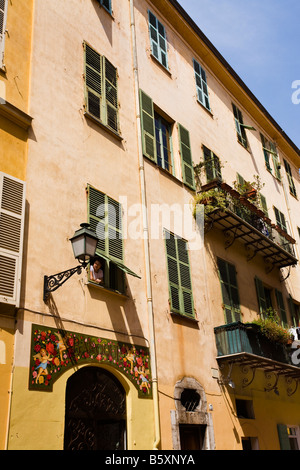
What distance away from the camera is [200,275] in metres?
12.5

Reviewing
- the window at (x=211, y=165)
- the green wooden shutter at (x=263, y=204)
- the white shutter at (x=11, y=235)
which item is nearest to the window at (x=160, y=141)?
the window at (x=211, y=165)

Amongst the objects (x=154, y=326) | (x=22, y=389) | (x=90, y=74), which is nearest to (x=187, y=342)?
(x=154, y=326)

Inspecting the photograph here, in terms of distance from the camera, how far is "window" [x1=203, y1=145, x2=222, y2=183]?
14599 millimetres

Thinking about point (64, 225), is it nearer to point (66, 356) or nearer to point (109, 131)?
point (66, 356)

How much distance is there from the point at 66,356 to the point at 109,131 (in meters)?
5.25

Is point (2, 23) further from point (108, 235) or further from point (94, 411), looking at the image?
point (94, 411)

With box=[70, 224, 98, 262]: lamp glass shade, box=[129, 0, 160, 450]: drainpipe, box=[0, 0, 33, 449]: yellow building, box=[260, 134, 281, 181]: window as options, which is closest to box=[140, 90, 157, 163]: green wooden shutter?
box=[129, 0, 160, 450]: drainpipe

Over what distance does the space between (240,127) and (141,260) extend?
1049cm

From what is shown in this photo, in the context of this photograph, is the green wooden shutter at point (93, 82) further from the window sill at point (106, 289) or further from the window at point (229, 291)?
the window at point (229, 291)

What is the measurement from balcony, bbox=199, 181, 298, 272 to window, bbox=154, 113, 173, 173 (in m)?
1.32

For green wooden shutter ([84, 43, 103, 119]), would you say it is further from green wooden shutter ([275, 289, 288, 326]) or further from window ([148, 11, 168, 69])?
green wooden shutter ([275, 289, 288, 326])

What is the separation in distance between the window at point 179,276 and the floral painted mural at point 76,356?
1860 mm

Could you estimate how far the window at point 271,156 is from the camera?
21.2 meters

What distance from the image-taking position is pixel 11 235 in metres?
7.57
